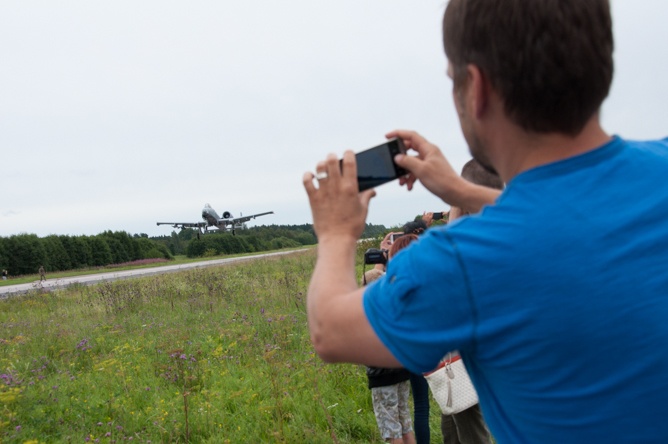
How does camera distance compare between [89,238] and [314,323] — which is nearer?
[314,323]

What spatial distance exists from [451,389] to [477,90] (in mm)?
2924

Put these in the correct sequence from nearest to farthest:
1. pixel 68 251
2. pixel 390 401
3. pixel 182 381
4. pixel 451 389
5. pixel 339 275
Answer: pixel 339 275, pixel 451 389, pixel 390 401, pixel 182 381, pixel 68 251

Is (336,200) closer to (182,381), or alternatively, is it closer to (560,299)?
(560,299)

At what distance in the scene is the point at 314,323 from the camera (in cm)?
99

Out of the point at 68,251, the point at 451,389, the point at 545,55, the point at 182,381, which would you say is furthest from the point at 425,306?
the point at 68,251

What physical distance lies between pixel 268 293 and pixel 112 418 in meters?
6.71

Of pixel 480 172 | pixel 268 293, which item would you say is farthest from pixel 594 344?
pixel 268 293

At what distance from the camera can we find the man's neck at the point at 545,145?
2.90 feet

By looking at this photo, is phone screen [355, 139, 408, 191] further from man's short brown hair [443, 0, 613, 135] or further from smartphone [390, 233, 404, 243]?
smartphone [390, 233, 404, 243]

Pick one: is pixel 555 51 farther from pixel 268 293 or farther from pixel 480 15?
pixel 268 293

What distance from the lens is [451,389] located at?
3375 mm

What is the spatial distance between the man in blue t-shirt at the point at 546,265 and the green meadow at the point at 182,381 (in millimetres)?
2558

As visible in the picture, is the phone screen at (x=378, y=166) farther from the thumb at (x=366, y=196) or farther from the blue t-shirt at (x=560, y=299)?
the blue t-shirt at (x=560, y=299)

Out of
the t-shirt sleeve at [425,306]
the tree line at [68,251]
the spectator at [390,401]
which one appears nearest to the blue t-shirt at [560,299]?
the t-shirt sleeve at [425,306]
